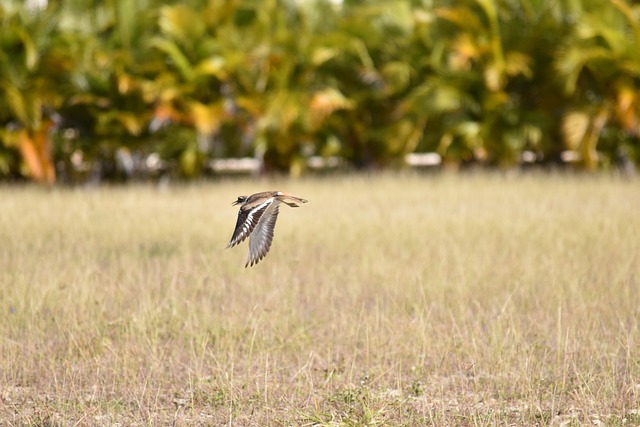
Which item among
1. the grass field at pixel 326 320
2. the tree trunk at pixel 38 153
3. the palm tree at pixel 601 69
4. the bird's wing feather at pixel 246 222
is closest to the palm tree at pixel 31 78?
the tree trunk at pixel 38 153

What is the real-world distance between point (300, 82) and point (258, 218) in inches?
424

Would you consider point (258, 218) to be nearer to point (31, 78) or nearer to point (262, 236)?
point (262, 236)

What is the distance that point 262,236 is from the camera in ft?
14.6

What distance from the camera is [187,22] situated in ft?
44.9

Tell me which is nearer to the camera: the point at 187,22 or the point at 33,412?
the point at 33,412

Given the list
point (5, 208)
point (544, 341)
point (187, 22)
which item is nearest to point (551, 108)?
point (187, 22)

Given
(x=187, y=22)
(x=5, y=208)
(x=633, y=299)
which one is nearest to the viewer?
(x=633, y=299)

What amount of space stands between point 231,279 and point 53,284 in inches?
50.5

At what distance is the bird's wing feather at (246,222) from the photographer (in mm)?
3910

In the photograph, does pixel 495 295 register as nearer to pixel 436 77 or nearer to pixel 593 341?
pixel 593 341

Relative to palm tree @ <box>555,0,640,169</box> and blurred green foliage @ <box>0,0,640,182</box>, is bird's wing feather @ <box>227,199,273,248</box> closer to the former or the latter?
blurred green foliage @ <box>0,0,640,182</box>

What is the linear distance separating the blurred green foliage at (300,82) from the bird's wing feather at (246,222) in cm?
941

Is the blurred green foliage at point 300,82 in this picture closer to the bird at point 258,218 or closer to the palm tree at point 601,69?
the palm tree at point 601,69

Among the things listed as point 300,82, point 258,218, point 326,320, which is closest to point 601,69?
point 300,82
